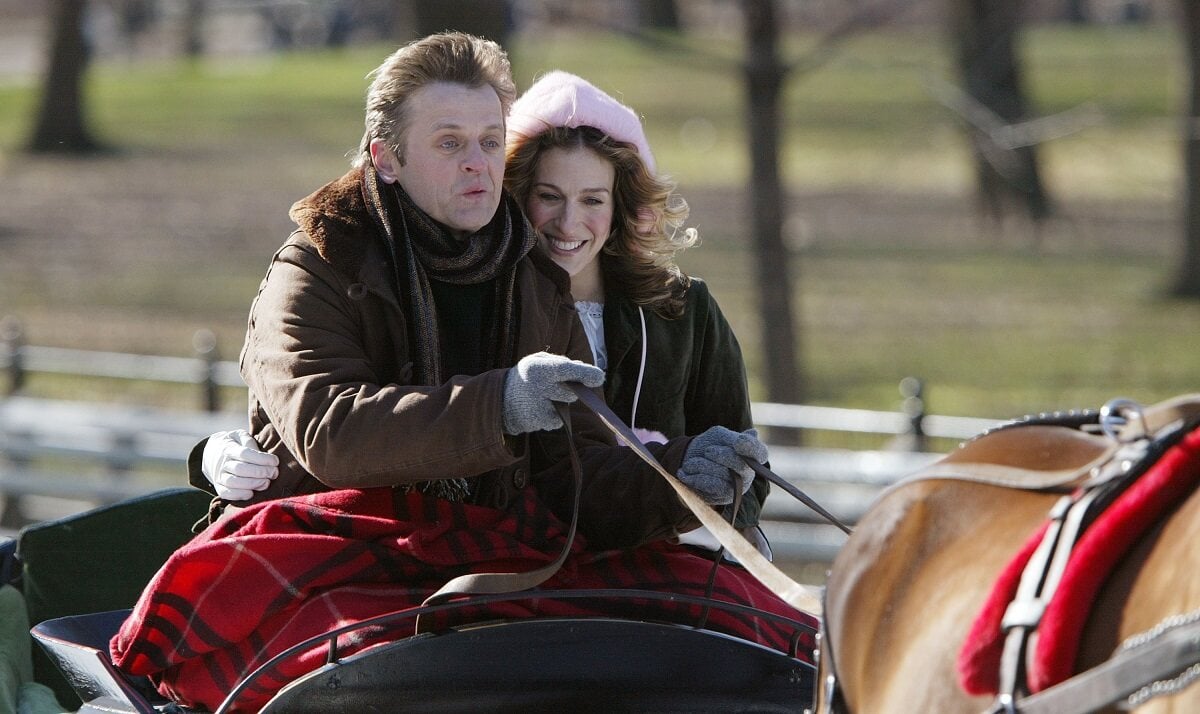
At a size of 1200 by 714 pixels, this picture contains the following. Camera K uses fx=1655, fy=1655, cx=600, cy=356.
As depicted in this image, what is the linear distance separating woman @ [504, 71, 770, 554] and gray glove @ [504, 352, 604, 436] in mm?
904

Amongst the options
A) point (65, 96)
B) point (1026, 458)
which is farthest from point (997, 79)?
point (65, 96)

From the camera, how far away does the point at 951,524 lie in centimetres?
284

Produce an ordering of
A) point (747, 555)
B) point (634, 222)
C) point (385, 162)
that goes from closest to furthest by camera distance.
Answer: point (747, 555), point (385, 162), point (634, 222)

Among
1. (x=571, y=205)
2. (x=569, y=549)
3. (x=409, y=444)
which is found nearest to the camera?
(x=409, y=444)

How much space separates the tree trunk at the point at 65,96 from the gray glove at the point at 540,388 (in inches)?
840

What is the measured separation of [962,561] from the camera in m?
2.77

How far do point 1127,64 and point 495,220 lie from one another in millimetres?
25744

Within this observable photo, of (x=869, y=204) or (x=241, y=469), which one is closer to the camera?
(x=241, y=469)

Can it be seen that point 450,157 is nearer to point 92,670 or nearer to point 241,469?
point 241,469

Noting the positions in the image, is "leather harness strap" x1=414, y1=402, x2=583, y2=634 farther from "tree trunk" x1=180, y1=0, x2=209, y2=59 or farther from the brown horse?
"tree trunk" x1=180, y1=0, x2=209, y2=59

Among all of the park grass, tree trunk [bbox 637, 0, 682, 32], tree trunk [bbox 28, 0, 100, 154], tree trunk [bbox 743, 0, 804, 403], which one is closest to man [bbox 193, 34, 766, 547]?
the park grass

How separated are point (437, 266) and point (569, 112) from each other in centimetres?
75

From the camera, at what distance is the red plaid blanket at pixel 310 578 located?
3.45m

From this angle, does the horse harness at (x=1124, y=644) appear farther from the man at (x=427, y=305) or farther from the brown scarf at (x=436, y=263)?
the brown scarf at (x=436, y=263)
